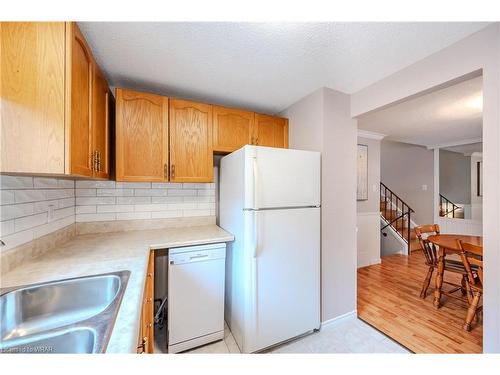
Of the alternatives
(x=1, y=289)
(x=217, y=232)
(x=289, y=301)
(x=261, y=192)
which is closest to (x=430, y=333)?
(x=289, y=301)

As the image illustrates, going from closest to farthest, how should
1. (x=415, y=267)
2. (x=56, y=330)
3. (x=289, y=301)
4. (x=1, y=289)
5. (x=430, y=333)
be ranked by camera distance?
1. (x=56, y=330)
2. (x=1, y=289)
3. (x=289, y=301)
4. (x=430, y=333)
5. (x=415, y=267)

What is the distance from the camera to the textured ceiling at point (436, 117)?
2048 mm

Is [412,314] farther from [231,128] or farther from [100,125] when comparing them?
[100,125]

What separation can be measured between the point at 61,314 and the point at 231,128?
1.75 meters

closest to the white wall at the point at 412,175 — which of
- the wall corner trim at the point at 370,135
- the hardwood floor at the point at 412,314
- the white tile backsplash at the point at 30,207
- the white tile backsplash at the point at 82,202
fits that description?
the wall corner trim at the point at 370,135

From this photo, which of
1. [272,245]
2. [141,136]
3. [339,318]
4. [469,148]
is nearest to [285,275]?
[272,245]

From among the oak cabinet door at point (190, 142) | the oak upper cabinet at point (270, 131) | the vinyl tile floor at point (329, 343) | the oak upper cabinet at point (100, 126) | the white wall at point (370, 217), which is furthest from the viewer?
the white wall at point (370, 217)

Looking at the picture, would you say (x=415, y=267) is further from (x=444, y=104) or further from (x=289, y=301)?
(x=289, y=301)

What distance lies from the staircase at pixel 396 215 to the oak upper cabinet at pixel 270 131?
3.36 metres

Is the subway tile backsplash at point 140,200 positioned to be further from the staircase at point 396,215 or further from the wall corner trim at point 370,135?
the staircase at point 396,215

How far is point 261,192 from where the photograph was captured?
1.52m

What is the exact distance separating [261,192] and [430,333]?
1961 millimetres

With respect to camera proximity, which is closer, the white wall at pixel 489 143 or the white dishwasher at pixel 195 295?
the white wall at pixel 489 143

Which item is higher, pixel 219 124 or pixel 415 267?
pixel 219 124
